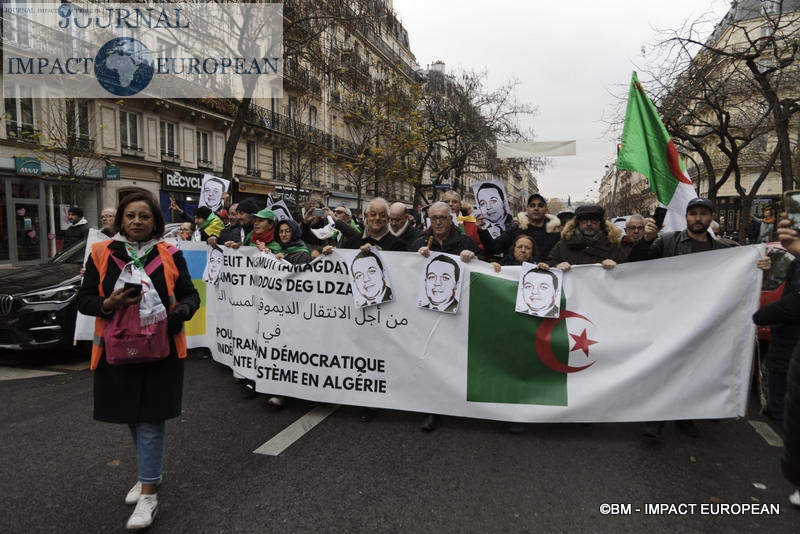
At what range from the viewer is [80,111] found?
760 inches

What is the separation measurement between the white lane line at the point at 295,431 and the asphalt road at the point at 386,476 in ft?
0.21

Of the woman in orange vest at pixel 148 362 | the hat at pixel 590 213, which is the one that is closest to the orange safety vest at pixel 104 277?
the woman in orange vest at pixel 148 362

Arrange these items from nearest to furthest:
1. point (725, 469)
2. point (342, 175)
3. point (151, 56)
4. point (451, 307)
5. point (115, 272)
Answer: point (115, 272)
point (725, 469)
point (451, 307)
point (151, 56)
point (342, 175)

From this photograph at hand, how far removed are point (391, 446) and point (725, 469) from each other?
2329mm

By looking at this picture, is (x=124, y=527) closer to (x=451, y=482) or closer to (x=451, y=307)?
(x=451, y=482)

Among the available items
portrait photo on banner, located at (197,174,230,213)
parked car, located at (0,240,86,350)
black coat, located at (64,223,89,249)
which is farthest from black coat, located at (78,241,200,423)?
black coat, located at (64,223,89,249)

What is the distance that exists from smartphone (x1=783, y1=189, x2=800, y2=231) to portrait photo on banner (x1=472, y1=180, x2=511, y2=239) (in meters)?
3.67

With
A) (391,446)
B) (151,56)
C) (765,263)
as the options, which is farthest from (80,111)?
(765,263)

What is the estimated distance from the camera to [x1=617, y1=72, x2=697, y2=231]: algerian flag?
4.57 metres

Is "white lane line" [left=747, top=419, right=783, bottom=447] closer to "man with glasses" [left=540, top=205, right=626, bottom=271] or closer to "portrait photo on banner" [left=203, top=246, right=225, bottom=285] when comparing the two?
"man with glasses" [left=540, top=205, right=626, bottom=271]

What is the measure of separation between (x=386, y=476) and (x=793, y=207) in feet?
9.95

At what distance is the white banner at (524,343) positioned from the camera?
3934 millimetres

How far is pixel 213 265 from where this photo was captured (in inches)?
231

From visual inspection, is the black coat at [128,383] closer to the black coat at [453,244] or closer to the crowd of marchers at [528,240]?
the crowd of marchers at [528,240]
